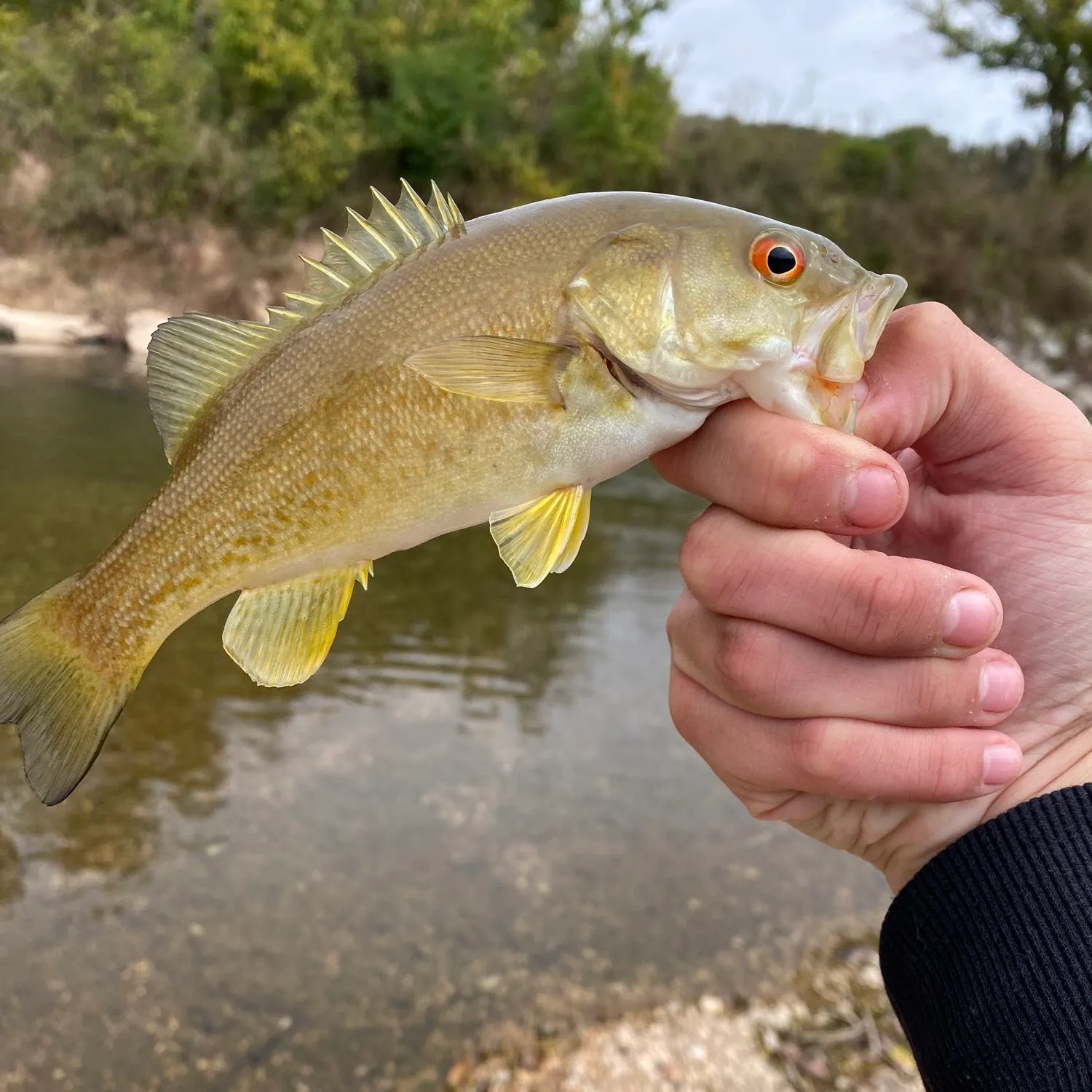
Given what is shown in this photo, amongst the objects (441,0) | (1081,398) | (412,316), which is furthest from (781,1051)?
(441,0)

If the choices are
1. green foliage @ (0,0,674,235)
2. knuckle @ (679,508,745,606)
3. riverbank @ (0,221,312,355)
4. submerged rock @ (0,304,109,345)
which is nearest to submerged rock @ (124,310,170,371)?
riverbank @ (0,221,312,355)

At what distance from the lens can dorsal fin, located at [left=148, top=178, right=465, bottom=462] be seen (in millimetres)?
1947

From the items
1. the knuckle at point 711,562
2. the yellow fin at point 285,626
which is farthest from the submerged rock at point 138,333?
the knuckle at point 711,562

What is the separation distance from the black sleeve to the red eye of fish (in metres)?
1.23

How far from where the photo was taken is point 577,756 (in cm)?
635

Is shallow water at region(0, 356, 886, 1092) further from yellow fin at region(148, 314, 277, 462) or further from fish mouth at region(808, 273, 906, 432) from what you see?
fish mouth at region(808, 273, 906, 432)

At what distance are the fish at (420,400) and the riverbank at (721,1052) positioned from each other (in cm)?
279

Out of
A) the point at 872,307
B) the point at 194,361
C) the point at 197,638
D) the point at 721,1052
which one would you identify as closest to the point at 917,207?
the point at 197,638

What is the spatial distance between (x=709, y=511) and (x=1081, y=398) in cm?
2648

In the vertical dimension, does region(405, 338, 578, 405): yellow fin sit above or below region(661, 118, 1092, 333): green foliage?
below

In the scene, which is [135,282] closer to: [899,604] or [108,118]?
[108,118]

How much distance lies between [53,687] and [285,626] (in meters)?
0.53

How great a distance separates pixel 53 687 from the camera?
6.39 ft

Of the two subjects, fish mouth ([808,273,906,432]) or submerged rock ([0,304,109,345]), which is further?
submerged rock ([0,304,109,345])
